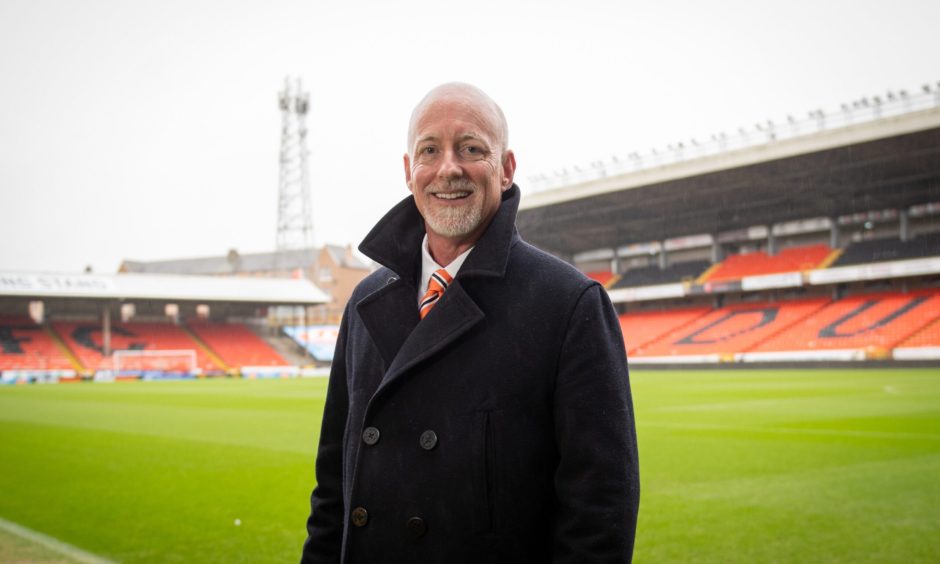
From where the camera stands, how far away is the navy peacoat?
2.00 meters

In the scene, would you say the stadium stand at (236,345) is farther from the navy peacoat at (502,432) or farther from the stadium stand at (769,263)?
the navy peacoat at (502,432)

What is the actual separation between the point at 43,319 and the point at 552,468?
2038 inches

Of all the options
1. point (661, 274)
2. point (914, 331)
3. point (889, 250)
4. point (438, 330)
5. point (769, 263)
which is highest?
point (438, 330)

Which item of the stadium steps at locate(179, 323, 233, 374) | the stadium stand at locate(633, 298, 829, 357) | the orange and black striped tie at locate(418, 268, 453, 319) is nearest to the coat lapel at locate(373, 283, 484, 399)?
the orange and black striped tie at locate(418, 268, 453, 319)

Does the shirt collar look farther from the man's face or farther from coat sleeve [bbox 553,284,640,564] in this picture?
coat sleeve [bbox 553,284,640,564]

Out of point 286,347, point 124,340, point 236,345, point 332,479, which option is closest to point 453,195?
point 332,479

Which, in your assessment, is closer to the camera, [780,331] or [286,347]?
[780,331]

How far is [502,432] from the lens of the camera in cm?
202

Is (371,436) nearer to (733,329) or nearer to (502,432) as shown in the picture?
(502,432)

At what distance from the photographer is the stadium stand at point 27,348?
41.4 m

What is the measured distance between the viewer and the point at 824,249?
141 feet

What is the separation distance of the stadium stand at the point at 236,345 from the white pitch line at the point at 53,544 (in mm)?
43132

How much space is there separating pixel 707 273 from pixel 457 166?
Answer: 4633cm

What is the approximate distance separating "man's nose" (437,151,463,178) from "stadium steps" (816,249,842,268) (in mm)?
41695
